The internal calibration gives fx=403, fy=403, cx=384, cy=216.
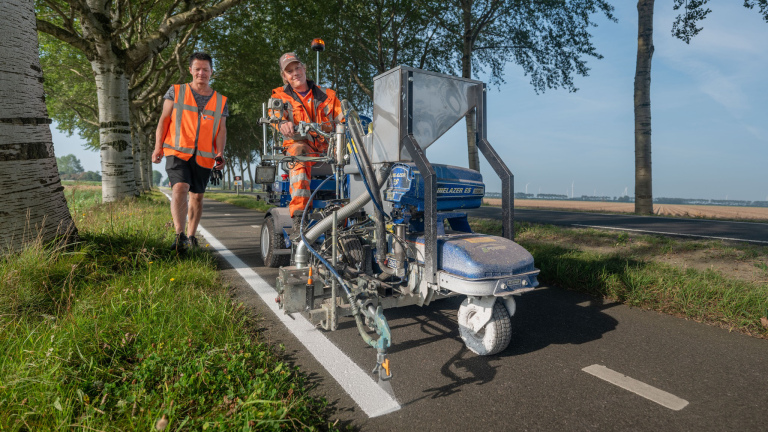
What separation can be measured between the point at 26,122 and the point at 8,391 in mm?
3037

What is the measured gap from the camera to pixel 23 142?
3734mm

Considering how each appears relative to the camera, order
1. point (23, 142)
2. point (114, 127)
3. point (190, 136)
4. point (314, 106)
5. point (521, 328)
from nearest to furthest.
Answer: point (521, 328), point (23, 142), point (314, 106), point (190, 136), point (114, 127)

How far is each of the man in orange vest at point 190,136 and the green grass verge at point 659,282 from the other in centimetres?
444

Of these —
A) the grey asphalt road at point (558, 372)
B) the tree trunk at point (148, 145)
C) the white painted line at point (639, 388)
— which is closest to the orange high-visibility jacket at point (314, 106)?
the grey asphalt road at point (558, 372)

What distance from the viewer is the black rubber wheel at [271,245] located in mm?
4992

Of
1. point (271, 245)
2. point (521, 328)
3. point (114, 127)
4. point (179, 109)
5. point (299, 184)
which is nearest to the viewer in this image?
point (521, 328)

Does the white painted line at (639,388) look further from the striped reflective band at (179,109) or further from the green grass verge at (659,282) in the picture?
the striped reflective band at (179,109)

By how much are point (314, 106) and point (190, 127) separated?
1.66 meters

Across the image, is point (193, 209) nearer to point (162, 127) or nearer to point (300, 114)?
point (162, 127)

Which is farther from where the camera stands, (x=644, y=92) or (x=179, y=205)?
(x=644, y=92)

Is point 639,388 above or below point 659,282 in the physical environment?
below

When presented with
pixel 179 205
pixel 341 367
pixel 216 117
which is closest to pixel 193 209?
pixel 179 205

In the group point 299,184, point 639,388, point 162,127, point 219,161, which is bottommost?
point 639,388

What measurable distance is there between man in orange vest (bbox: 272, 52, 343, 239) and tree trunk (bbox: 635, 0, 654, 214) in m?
11.7
